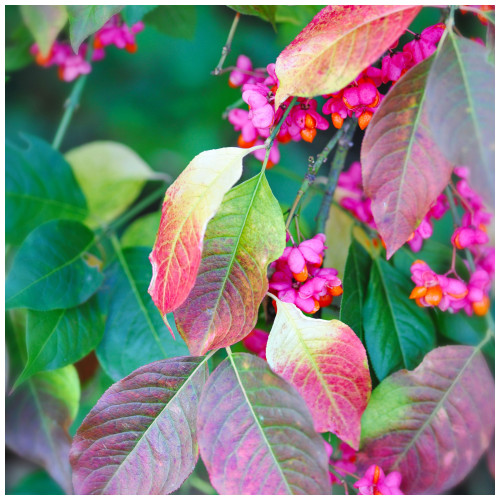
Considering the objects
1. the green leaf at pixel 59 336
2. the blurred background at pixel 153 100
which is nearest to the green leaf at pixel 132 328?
the green leaf at pixel 59 336

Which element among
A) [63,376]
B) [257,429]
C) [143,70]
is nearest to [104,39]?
[143,70]

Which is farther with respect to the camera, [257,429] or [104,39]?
[104,39]

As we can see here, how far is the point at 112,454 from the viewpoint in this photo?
471mm

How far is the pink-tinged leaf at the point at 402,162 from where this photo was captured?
407 millimetres

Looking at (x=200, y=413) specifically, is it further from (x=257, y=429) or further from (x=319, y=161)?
(x=319, y=161)

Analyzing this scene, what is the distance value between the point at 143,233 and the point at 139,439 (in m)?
0.30

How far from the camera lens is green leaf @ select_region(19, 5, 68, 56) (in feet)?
1.95

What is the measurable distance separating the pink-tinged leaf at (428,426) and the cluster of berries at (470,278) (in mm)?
57

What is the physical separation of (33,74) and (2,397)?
67cm

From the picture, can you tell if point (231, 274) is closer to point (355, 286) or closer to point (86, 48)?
point (355, 286)

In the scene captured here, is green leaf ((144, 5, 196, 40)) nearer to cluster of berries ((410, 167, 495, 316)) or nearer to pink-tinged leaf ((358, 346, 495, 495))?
cluster of berries ((410, 167, 495, 316))

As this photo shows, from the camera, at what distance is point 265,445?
440 mm

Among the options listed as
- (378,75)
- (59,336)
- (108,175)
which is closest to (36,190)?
(108,175)

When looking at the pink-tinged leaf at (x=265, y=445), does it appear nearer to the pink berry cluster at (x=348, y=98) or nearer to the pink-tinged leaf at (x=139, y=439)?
the pink-tinged leaf at (x=139, y=439)
